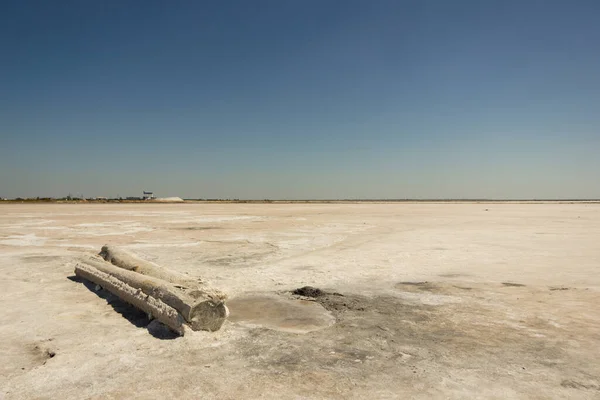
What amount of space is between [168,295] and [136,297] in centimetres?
88

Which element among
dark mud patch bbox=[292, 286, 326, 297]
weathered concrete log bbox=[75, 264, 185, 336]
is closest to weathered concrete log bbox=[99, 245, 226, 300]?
weathered concrete log bbox=[75, 264, 185, 336]

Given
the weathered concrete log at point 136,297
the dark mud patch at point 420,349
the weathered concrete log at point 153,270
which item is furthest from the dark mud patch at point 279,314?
→ the weathered concrete log at point 136,297

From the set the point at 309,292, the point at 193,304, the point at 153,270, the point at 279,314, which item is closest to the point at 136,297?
the point at 153,270

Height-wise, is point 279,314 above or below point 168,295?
below

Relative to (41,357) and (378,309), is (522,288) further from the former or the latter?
(41,357)

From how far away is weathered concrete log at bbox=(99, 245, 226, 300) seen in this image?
5.70m

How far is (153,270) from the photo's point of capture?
714 centimetres

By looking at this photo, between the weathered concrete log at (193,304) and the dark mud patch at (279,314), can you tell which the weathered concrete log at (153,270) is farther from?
the dark mud patch at (279,314)

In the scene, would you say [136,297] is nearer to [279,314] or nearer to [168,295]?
[168,295]

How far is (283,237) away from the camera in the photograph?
15.6 metres

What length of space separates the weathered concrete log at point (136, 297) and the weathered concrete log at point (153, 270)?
0.47m

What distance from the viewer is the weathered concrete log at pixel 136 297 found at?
16.3 feet

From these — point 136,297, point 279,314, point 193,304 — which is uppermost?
point 193,304

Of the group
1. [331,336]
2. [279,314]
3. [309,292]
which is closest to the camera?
[331,336]
